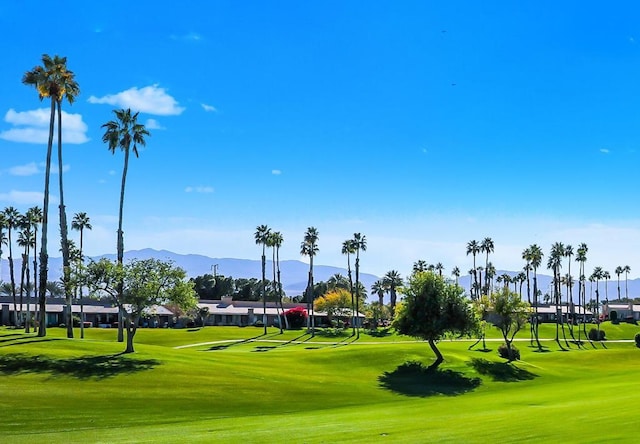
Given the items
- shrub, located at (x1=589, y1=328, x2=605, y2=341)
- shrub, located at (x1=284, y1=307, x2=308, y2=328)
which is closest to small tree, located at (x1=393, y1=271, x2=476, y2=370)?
shrub, located at (x1=284, y1=307, x2=308, y2=328)

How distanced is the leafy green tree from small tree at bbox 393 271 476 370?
22226 millimetres

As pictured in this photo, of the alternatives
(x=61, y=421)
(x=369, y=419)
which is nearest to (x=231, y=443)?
(x=369, y=419)

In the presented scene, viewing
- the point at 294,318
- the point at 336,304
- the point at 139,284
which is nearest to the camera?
the point at 139,284

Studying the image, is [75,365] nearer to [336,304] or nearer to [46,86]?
[46,86]

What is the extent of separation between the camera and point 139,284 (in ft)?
193

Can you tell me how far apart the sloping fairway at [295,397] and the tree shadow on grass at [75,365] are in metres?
0.08

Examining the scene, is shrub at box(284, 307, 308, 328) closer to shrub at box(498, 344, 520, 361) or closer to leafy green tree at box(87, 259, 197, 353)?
shrub at box(498, 344, 520, 361)

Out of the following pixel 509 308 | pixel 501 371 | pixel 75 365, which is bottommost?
pixel 501 371

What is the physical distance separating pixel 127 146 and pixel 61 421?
45602mm

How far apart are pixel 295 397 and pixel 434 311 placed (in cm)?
2485

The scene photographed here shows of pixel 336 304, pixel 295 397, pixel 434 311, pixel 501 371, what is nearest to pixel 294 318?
pixel 336 304

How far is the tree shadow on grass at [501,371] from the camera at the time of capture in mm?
64125

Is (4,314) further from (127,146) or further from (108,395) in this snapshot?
(108,395)

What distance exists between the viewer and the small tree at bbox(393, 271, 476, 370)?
67.0m
